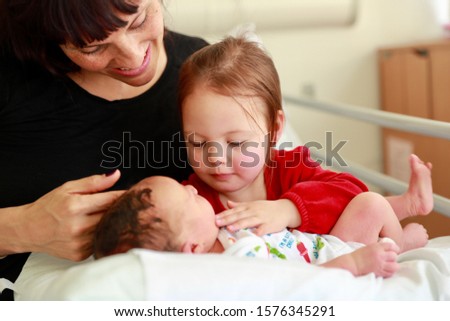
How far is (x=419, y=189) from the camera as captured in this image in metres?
1.21

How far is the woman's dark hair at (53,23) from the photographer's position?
3.57ft

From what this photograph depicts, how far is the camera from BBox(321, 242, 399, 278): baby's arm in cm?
94

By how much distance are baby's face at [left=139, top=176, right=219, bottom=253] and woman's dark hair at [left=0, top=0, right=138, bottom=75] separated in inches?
13.0

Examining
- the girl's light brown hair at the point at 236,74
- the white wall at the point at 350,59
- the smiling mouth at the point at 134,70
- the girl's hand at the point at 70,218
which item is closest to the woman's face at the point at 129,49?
the smiling mouth at the point at 134,70

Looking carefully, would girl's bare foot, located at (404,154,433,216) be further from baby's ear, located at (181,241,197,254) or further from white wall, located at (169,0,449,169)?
white wall, located at (169,0,449,169)

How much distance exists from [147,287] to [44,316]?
17 centimetres

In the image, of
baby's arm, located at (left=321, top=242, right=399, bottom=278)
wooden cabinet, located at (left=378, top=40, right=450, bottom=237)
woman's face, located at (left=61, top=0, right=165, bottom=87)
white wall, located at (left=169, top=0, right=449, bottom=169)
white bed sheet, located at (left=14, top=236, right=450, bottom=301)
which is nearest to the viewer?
white bed sheet, located at (left=14, top=236, right=450, bottom=301)

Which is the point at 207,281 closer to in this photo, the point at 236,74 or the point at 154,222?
the point at 154,222

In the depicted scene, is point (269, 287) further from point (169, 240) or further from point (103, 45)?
point (103, 45)

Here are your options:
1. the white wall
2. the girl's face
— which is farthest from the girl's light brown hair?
the white wall

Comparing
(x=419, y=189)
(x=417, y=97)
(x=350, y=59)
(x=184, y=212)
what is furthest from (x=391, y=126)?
(x=350, y=59)

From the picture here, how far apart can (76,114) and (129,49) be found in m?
0.29

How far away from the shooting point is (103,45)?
1187 millimetres

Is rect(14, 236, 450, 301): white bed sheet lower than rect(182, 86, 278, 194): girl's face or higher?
lower
